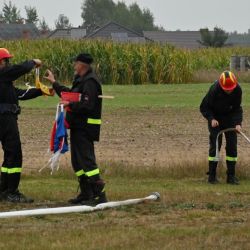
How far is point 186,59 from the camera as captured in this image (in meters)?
39.1

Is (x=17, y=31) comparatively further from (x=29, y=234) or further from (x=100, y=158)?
(x=29, y=234)

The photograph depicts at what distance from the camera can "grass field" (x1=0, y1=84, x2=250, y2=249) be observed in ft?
26.1

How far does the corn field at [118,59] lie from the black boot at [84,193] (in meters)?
26.5

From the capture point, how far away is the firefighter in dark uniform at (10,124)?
10336 millimetres

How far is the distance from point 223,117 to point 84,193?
3.16 metres

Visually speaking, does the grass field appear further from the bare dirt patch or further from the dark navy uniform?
the dark navy uniform

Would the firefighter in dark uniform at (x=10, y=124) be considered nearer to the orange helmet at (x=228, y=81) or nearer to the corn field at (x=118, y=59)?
the orange helmet at (x=228, y=81)

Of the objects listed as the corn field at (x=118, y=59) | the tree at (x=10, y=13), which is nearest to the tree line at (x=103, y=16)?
the tree at (x=10, y=13)

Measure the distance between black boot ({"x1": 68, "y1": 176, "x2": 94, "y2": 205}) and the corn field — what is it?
26468 millimetres

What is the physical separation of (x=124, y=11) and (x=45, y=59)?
396 ft

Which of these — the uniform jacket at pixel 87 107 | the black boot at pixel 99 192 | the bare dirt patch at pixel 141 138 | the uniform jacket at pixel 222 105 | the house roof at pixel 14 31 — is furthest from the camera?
the house roof at pixel 14 31

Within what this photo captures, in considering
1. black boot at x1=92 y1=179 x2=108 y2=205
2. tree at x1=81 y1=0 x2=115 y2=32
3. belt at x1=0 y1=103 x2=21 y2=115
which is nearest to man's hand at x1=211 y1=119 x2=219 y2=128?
black boot at x1=92 y1=179 x2=108 y2=205

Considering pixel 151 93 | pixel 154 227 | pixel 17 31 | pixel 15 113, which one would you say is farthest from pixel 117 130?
pixel 17 31

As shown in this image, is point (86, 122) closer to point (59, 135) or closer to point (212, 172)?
point (59, 135)
